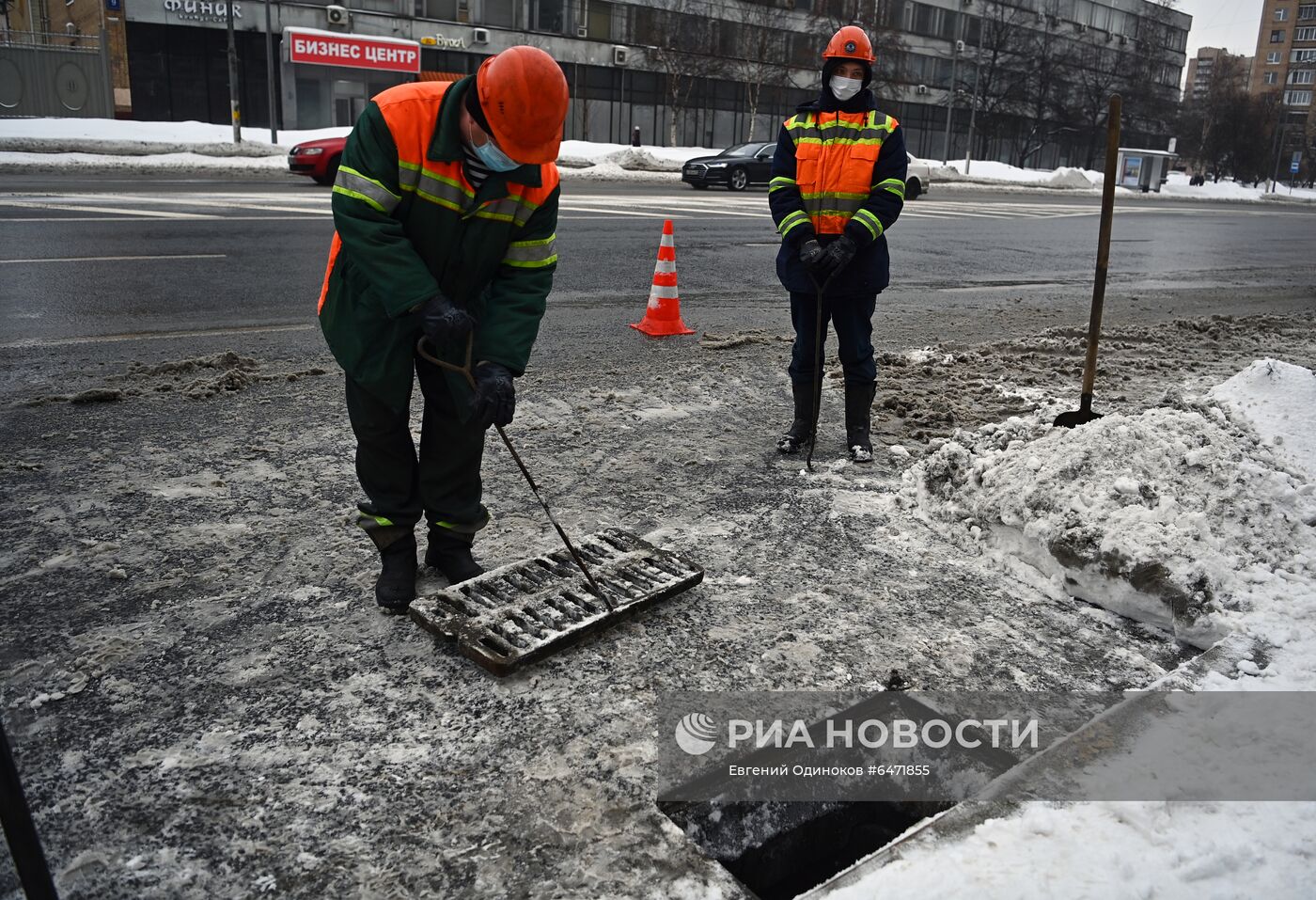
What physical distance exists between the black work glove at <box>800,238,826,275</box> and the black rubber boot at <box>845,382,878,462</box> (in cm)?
69

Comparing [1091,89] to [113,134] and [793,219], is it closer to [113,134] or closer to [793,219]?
[113,134]

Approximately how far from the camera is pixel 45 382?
5.57 metres

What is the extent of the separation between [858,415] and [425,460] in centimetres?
243

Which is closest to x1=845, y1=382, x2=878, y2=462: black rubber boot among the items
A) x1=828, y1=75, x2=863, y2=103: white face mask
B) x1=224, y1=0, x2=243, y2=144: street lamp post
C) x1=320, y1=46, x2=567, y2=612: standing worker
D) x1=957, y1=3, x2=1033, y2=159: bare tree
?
x1=828, y1=75, x2=863, y2=103: white face mask

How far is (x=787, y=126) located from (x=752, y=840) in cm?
364

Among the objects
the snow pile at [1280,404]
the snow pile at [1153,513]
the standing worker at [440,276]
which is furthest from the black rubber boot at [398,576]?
the snow pile at [1280,404]

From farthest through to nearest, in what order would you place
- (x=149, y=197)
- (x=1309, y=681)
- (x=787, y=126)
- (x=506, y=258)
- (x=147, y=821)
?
(x=149, y=197), (x=787, y=126), (x=506, y=258), (x=1309, y=681), (x=147, y=821)

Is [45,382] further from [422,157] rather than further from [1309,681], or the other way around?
[1309,681]

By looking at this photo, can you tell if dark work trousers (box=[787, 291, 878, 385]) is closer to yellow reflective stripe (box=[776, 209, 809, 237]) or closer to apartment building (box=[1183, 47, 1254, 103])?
yellow reflective stripe (box=[776, 209, 809, 237])

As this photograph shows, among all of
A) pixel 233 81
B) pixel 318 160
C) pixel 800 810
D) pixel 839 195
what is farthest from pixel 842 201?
pixel 233 81

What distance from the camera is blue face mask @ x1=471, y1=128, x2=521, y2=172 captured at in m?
2.92

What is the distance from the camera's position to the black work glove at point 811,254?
180 inches

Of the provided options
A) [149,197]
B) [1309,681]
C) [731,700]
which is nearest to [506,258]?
[731,700]

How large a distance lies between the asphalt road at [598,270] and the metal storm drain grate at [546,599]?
356 centimetres
